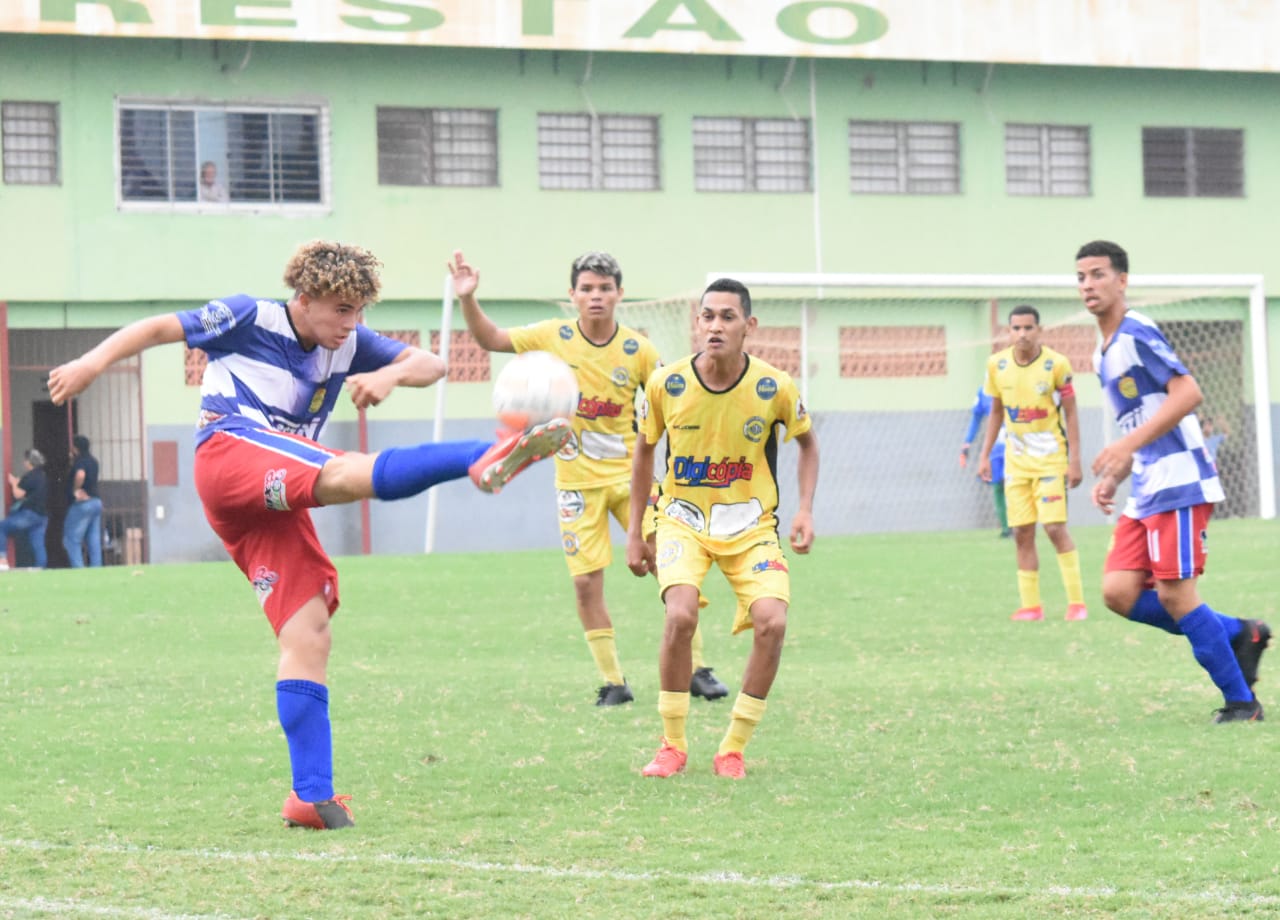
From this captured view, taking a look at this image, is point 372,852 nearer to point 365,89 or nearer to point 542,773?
point 542,773

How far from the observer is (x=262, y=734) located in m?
8.26

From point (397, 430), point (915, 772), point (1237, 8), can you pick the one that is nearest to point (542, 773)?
point (915, 772)

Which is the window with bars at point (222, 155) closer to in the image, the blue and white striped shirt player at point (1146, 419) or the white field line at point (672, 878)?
the blue and white striped shirt player at point (1146, 419)

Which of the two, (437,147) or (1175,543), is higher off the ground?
(437,147)

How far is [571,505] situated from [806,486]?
7.52 feet

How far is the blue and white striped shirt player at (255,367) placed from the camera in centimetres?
605

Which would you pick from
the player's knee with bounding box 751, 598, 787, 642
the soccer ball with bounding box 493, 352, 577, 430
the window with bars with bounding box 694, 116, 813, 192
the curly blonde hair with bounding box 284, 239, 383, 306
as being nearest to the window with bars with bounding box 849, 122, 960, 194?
the window with bars with bounding box 694, 116, 813, 192

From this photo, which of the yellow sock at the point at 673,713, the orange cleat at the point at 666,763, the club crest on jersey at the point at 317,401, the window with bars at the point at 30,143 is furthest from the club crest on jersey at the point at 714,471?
the window with bars at the point at 30,143

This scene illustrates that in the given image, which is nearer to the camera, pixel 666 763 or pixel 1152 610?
pixel 666 763

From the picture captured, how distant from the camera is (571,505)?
9.48 metres

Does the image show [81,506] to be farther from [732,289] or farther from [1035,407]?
[732,289]

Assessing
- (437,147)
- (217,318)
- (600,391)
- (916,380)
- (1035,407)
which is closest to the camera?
(217,318)

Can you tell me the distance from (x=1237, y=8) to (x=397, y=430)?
49.8 ft

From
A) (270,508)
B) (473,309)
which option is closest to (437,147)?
(473,309)
